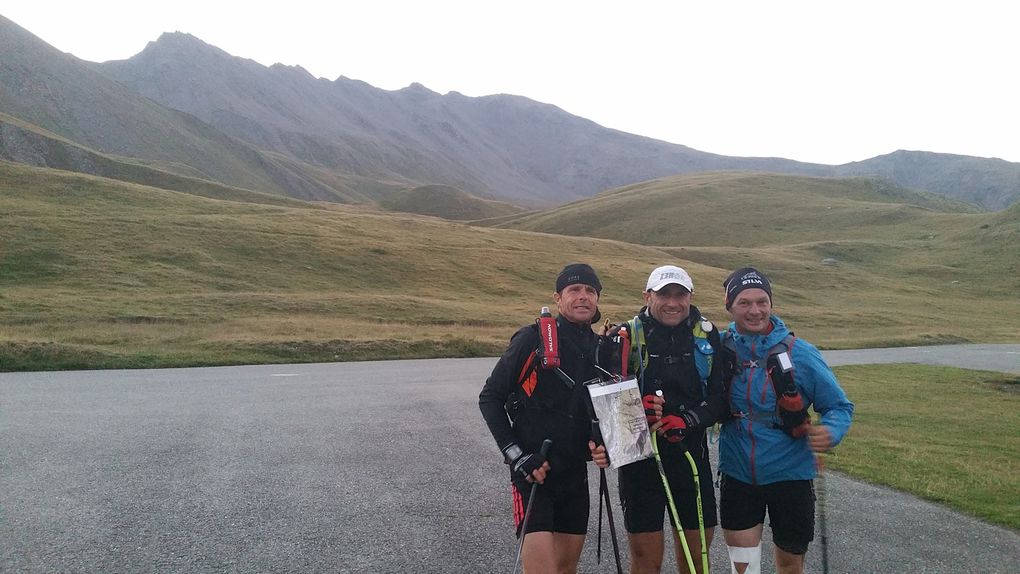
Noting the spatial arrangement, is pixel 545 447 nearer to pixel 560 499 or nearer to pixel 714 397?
pixel 560 499

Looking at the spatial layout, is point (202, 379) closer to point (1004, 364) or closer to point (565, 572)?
point (565, 572)

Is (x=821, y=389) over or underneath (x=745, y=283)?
underneath

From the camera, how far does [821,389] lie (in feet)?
14.4

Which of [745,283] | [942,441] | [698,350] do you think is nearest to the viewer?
[698,350]

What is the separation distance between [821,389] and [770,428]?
44cm

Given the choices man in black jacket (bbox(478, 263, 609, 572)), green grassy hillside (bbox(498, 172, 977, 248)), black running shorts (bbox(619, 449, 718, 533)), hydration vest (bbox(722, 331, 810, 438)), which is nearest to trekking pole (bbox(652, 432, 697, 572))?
black running shorts (bbox(619, 449, 718, 533))

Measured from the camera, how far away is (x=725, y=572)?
17.9 feet

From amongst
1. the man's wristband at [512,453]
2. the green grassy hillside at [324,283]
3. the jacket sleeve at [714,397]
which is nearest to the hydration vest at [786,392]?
the jacket sleeve at [714,397]

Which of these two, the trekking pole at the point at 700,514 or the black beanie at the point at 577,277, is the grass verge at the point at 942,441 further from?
the black beanie at the point at 577,277

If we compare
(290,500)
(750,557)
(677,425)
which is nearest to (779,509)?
(750,557)

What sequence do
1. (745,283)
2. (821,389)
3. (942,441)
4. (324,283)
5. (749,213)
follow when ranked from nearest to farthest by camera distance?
(821,389) → (745,283) → (942,441) → (324,283) → (749,213)

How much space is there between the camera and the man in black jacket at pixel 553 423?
14.5 feet

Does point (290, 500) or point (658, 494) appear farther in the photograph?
point (290, 500)

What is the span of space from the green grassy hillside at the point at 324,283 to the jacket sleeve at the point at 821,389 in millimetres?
19821
